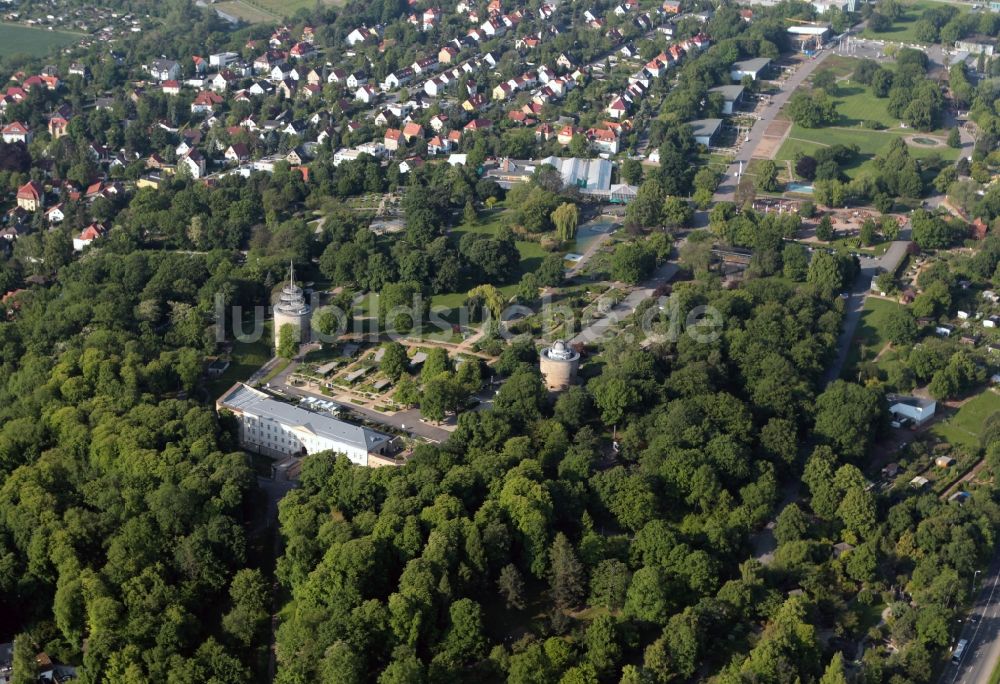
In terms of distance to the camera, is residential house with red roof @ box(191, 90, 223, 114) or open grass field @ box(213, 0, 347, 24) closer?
residential house with red roof @ box(191, 90, 223, 114)

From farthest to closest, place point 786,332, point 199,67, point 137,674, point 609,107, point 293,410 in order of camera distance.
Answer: point 199,67
point 609,107
point 786,332
point 293,410
point 137,674

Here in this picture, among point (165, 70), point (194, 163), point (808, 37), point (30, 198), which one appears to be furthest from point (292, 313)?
point (808, 37)

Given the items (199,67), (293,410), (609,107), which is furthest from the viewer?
(199,67)

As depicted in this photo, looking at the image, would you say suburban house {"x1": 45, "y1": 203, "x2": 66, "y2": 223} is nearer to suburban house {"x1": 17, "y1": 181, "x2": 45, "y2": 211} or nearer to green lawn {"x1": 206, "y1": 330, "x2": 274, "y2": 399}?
suburban house {"x1": 17, "y1": 181, "x2": 45, "y2": 211}

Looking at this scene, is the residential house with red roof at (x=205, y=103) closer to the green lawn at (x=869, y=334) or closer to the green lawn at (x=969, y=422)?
the green lawn at (x=869, y=334)

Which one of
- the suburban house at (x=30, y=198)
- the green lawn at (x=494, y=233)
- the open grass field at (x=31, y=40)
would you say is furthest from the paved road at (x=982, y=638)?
the open grass field at (x=31, y=40)

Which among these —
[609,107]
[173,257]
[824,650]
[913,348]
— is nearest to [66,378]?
[173,257]

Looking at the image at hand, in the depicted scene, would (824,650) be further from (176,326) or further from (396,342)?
(176,326)

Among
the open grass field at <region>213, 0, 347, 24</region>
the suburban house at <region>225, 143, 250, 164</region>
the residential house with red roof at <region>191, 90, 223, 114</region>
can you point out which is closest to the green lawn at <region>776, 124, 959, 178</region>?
the suburban house at <region>225, 143, 250, 164</region>
